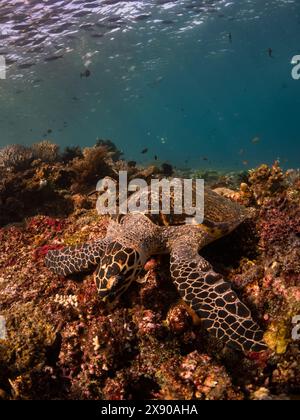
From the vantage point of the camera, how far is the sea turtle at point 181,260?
3352 mm

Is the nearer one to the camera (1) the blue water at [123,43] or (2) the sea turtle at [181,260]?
(2) the sea turtle at [181,260]

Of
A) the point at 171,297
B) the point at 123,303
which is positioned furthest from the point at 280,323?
the point at 123,303

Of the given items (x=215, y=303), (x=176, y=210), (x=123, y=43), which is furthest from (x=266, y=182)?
(x=123, y=43)

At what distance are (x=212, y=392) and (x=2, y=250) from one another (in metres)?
4.83

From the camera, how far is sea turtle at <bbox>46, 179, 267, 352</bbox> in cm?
335

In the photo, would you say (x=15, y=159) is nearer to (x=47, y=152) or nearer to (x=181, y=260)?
(x=47, y=152)

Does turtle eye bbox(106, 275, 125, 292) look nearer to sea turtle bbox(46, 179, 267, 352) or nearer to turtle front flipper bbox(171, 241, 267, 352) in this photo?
sea turtle bbox(46, 179, 267, 352)

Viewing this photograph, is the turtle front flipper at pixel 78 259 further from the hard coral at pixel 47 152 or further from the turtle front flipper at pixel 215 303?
the hard coral at pixel 47 152

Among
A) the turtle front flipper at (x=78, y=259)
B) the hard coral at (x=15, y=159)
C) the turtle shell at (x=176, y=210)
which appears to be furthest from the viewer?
the hard coral at (x=15, y=159)

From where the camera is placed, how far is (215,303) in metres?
3.52

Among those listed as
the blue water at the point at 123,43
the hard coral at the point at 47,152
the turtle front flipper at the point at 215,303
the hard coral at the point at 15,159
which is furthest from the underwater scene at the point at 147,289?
the blue water at the point at 123,43

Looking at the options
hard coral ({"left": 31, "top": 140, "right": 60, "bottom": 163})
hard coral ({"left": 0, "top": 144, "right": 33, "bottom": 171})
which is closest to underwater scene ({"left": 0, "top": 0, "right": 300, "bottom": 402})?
hard coral ({"left": 0, "top": 144, "right": 33, "bottom": 171})

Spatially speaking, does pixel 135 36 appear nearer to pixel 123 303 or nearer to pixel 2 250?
pixel 2 250

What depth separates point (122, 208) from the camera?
17.5 feet
